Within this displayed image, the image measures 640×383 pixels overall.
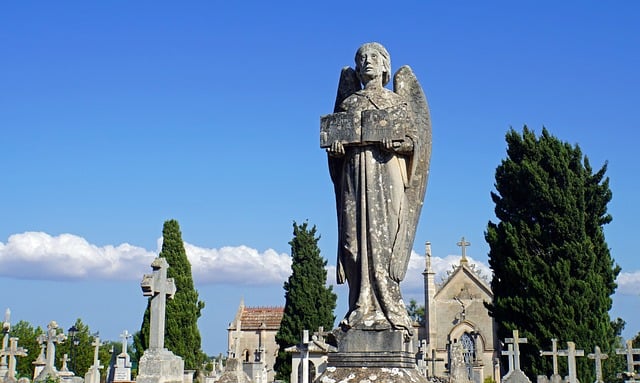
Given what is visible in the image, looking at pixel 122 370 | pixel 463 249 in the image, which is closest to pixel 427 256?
pixel 463 249

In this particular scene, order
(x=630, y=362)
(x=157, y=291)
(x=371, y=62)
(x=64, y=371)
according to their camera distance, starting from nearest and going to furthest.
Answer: (x=371, y=62), (x=157, y=291), (x=630, y=362), (x=64, y=371)

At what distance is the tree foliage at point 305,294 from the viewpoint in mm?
36844

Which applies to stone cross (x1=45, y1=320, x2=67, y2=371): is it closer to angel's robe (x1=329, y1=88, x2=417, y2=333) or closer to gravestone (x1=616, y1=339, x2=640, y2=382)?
gravestone (x1=616, y1=339, x2=640, y2=382)

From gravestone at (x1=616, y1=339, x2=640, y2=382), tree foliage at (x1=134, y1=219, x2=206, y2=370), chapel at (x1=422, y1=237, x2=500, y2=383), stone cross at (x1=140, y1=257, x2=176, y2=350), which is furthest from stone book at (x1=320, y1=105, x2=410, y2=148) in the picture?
chapel at (x1=422, y1=237, x2=500, y2=383)

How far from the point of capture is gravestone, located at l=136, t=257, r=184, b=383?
12.7m

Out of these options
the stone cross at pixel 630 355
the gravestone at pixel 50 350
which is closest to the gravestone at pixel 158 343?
the gravestone at pixel 50 350

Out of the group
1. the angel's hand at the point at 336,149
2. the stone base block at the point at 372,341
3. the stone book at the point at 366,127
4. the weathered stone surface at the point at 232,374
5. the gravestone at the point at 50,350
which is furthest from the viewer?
the gravestone at the point at 50,350

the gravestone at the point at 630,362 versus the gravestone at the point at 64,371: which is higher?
the gravestone at the point at 630,362

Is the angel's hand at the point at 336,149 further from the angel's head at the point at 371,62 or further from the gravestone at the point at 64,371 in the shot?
the gravestone at the point at 64,371

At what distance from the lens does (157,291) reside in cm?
1419

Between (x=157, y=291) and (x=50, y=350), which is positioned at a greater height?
(x=157, y=291)

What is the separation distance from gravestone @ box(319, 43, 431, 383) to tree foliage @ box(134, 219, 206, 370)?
99.4 ft

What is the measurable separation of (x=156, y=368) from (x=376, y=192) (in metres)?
8.23

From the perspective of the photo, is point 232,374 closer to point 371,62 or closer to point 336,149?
point 336,149
